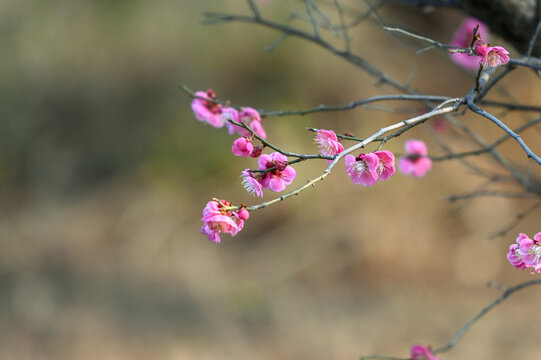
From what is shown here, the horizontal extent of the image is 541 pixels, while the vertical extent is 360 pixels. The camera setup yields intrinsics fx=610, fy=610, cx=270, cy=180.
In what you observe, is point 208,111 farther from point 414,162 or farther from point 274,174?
point 414,162

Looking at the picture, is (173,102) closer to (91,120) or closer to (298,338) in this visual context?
(91,120)

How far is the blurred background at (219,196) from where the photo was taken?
11.1ft

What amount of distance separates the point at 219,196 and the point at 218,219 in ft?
9.92

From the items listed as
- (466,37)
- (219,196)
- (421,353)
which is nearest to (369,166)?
(421,353)

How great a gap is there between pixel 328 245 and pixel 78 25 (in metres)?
2.17

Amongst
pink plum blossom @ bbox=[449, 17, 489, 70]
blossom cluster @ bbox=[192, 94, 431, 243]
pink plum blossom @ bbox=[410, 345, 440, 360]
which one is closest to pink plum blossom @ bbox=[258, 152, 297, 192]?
blossom cluster @ bbox=[192, 94, 431, 243]

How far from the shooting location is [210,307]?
338cm

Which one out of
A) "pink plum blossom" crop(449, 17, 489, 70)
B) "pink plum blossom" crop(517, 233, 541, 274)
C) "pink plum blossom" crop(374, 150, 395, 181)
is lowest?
"pink plum blossom" crop(517, 233, 541, 274)

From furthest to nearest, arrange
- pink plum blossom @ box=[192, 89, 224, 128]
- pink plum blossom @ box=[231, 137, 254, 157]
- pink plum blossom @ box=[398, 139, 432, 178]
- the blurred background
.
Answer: the blurred background < pink plum blossom @ box=[398, 139, 432, 178] < pink plum blossom @ box=[192, 89, 224, 128] < pink plum blossom @ box=[231, 137, 254, 157]

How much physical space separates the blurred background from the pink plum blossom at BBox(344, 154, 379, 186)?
2.52 m

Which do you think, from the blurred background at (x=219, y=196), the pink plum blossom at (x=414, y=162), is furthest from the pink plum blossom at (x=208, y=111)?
the blurred background at (x=219, y=196)

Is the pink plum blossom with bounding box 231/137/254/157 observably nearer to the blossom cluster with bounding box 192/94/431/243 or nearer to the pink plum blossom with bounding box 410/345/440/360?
the blossom cluster with bounding box 192/94/431/243

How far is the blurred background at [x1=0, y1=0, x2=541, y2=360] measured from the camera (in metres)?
3.38

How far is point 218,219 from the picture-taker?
0.76 meters
